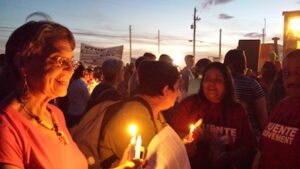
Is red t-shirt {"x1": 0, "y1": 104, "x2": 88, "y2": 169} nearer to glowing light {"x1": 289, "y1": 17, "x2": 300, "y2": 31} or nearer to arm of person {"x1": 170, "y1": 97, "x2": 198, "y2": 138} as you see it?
arm of person {"x1": 170, "y1": 97, "x2": 198, "y2": 138}

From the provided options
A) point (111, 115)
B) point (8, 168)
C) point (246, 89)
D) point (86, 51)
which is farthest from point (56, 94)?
point (86, 51)

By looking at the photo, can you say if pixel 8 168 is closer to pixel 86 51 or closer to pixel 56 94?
pixel 56 94

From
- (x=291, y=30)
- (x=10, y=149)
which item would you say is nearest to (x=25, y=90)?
(x=10, y=149)

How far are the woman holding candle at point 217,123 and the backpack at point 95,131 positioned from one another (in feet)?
3.81

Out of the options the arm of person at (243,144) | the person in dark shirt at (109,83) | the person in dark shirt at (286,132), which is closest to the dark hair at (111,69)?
the person in dark shirt at (109,83)

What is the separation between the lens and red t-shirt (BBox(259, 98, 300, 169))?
324 cm

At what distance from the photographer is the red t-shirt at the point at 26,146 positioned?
2000mm

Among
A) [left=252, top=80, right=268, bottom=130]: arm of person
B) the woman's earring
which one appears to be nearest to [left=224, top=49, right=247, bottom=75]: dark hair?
[left=252, top=80, right=268, bottom=130]: arm of person

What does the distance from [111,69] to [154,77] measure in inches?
101

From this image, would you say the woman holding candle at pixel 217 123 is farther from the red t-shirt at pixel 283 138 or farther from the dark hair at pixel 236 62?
the dark hair at pixel 236 62

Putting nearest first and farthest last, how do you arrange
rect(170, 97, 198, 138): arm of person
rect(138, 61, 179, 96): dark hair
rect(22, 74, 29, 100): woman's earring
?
rect(22, 74, 29, 100): woman's earring → rect(138, 61, 179, 96): dark hair → rect(170, 97, 198, 138): arm of person

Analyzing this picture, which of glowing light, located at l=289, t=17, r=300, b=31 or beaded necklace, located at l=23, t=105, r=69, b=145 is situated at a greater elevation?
glowing light, located at l=289, t=17, r=300, b=31

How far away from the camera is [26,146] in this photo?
210 centimetres

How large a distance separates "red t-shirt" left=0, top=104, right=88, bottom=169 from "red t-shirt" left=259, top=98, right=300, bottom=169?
173cm
